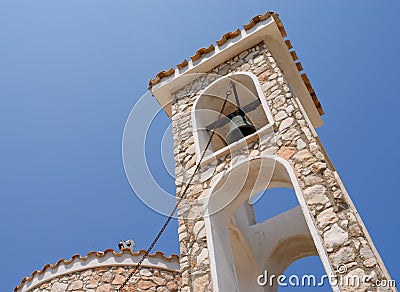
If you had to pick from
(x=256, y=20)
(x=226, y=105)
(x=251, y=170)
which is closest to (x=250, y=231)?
(x=251, y=170)

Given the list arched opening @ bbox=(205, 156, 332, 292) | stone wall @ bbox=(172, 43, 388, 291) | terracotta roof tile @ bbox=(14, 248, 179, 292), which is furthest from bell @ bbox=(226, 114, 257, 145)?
terracotta roof tile @ bbox=(14, 248, 179, 292)

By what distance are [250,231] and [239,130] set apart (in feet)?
5.43

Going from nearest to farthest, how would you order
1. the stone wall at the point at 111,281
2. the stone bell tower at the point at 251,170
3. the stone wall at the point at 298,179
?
the stone wall at the point at 298,179 < the stone bell tower at the point at 251,170 < the stone wall at the point at 111,281

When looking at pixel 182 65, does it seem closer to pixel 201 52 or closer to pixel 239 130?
pixel 201 52

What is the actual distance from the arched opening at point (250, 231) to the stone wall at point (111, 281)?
1383 mm

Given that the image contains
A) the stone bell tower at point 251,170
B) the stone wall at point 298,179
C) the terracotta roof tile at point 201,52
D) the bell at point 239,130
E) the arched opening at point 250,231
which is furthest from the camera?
the terracotta roof tile at point 201,52

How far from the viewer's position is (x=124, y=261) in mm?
6195

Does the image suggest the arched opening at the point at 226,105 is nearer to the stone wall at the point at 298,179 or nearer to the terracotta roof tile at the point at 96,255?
the stone wall at the point at 298,179

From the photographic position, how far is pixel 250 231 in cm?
588

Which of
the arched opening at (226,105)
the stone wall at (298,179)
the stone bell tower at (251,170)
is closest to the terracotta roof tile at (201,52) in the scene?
the stone bell tower at (251,170)

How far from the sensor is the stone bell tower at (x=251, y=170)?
3559 millimetres

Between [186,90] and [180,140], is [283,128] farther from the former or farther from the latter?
[186,90]

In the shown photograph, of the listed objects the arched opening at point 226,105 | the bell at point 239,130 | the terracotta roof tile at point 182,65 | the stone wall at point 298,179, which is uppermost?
the terracotta roof tile at point 182,65

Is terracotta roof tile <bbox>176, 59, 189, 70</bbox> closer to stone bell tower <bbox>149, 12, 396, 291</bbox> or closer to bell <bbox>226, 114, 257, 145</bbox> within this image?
stone bell tower <bbox>149, 12, 396, 291</bbox>
